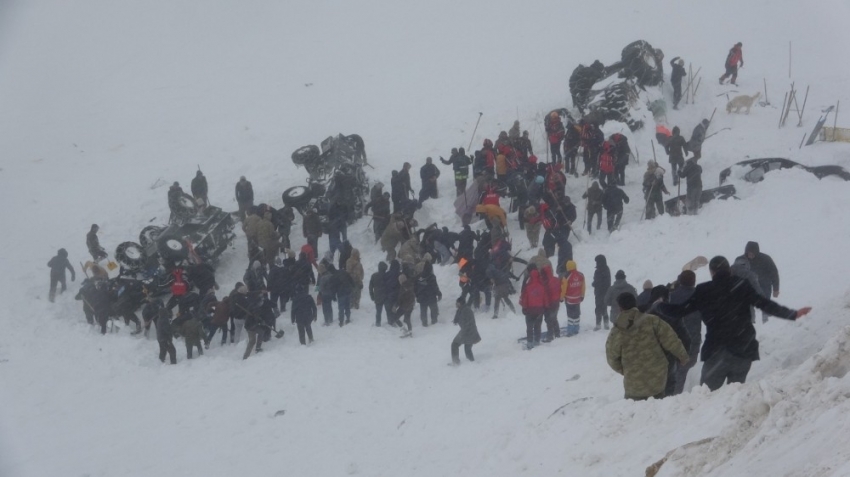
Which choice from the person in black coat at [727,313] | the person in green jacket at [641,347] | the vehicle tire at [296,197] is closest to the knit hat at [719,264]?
the person in black coat at [727,313]

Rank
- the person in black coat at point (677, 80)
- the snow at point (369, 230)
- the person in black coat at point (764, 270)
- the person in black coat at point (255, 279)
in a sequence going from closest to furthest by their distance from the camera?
1. the snow at point (369, 230)
2. the person in black coat at point (764, 270)
3. the person in black coat at point (255, 279)
4. the person in black coat at point (677, 80)

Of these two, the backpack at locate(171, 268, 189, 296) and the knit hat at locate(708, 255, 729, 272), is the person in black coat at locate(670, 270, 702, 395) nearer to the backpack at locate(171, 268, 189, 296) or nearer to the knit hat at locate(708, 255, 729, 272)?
the knit hat at locate(708, 255, 729, 272)

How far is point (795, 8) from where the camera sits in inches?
1165

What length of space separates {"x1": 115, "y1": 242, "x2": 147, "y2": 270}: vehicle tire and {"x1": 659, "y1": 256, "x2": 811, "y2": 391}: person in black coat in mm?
12231

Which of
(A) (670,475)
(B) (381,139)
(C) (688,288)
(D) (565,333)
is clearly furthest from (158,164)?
(A) (670,475)

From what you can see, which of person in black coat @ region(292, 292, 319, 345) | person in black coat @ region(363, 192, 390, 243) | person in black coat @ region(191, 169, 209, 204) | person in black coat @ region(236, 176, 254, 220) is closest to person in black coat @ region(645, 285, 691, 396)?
person in black coat @ region(292, 292, 319, 345)

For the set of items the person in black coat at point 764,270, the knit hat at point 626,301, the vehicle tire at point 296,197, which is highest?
the vehicle tire at point 296,197

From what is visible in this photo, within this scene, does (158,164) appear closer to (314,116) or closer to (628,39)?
(314,116)

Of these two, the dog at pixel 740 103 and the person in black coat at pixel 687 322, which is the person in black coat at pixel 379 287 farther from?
the dog at pixel 740 103

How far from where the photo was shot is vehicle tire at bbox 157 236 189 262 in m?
15.9

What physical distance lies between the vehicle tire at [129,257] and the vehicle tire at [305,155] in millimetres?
4637

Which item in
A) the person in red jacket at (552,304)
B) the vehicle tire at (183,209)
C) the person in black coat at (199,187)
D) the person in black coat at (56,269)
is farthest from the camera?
the person in black coat at (199,187)

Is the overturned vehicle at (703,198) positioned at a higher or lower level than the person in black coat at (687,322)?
higher

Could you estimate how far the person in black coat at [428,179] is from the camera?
18109 millimetres
